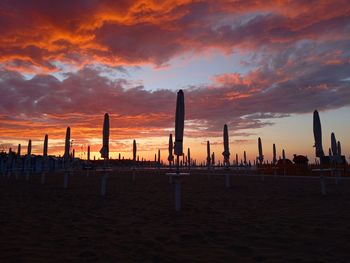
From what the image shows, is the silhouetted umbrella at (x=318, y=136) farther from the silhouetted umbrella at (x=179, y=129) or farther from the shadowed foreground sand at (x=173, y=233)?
the silhouetted umbrella at (x=179, y=129)

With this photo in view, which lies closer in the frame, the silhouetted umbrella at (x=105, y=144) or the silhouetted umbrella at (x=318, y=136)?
the silhouetted umbrella at (x=318, y=136)

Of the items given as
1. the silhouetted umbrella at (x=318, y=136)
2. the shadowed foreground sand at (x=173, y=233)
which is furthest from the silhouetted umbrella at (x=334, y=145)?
the shadowed foreground sand at (x=173, y=233)

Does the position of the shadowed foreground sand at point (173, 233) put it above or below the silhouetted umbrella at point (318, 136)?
below

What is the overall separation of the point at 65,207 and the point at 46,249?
4.44 meters

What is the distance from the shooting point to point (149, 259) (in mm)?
4273

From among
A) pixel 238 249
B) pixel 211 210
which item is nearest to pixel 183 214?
pixel 211 210

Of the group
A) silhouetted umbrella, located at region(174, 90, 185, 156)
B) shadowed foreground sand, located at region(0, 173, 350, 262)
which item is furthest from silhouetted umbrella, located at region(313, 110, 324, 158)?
silhouetted umbrella, located at region(174, 90, 185, 156)

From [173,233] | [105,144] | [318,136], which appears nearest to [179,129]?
[173,233]

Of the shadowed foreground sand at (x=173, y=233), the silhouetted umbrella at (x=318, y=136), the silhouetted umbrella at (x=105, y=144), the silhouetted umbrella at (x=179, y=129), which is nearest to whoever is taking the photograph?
the shadowed foreground sand at (x=173, y=233)

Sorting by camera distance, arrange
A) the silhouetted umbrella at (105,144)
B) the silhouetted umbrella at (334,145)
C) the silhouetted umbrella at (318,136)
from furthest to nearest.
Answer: the silhouetted umbrella at (334,145) < the silhouetted umbrella at (105,144) < the silhouetted umbrella at (318,136)

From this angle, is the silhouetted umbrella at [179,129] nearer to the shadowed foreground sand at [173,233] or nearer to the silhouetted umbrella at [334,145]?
the shadowed foreground sand at [173,233]

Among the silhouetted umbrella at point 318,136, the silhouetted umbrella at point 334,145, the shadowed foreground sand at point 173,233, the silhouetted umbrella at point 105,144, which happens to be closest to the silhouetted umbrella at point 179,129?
the shadowed foreground sand at point 173,233

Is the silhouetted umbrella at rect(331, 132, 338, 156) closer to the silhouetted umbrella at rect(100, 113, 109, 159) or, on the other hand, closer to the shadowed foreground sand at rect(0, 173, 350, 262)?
the shadowed foreground sand at rect(0, 173, 350, 262)

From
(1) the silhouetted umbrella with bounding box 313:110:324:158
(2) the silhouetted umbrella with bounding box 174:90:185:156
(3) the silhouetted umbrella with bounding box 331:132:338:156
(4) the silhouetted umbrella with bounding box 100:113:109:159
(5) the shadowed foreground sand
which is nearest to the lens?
(5) the shadowed foreground sand
